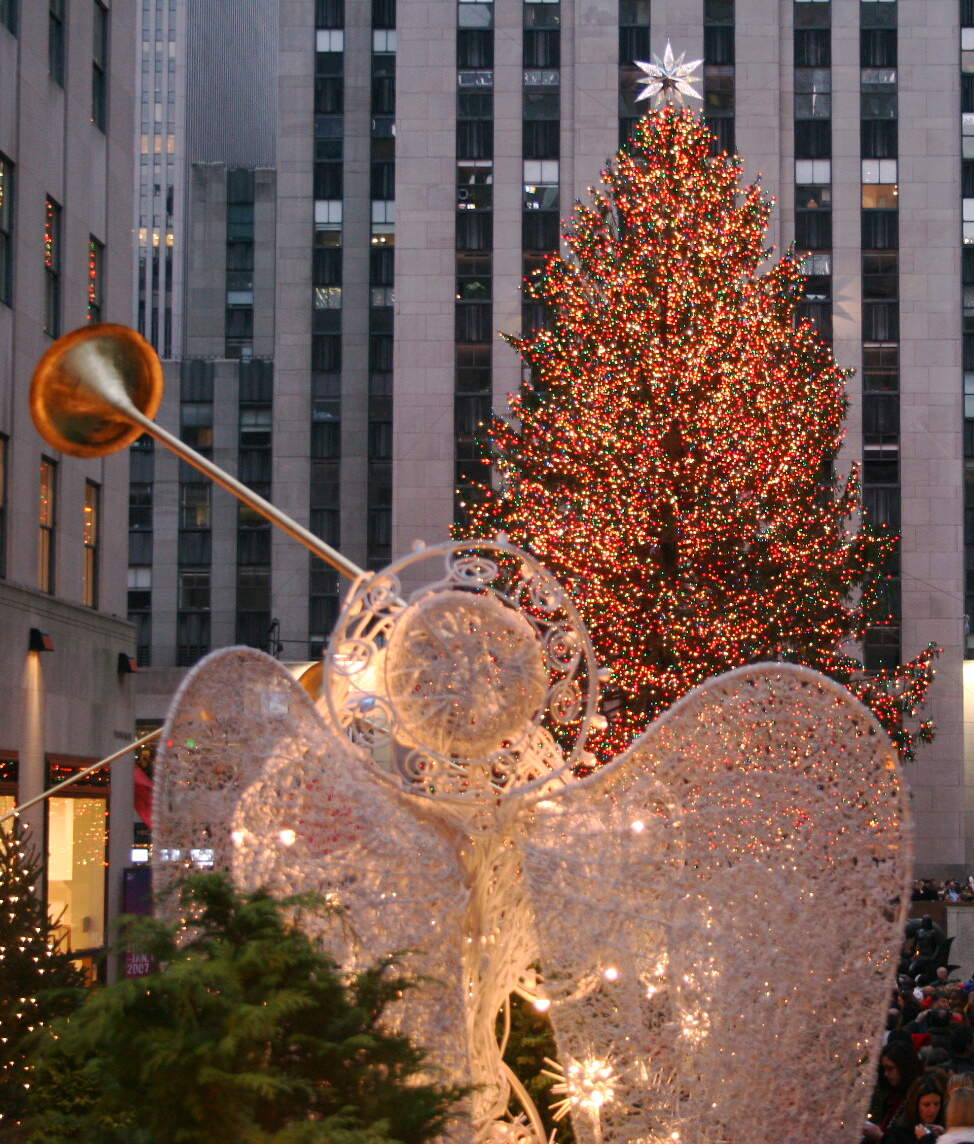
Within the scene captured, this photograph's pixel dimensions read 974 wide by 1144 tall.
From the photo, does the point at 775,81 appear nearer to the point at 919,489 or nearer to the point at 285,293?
the point at 919,489

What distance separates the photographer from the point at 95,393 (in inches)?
385

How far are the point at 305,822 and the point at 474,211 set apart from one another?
2117 inches

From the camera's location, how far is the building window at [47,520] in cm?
2416

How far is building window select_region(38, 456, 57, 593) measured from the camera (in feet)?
79.3

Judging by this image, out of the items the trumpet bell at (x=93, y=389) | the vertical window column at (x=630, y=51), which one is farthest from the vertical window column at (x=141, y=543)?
the trumpet bell at (x=93, y=389)

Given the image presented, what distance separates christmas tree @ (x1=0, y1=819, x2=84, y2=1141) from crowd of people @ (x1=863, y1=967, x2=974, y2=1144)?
492cm

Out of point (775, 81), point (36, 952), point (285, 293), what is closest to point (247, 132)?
point (285, 293)

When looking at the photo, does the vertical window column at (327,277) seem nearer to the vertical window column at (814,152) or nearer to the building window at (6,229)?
the vertical window column at (814,152)

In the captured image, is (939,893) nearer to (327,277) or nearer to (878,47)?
(878,47)

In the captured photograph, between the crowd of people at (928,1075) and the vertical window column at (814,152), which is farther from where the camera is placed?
the vertical window column at (814,152)

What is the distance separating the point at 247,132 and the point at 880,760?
5853 inches

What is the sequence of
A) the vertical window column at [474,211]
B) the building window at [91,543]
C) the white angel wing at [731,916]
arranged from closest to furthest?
1. the white angel wing at [731,916]
2. the building window at [91,543]
3. the vertical window column at [474,211]

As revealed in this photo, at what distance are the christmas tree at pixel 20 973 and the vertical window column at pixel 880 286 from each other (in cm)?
4757

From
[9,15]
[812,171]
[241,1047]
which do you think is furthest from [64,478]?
[812,171]
